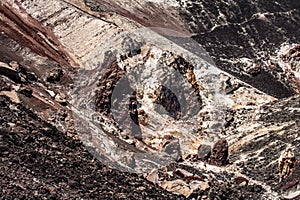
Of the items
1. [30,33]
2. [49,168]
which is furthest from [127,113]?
[49,168]

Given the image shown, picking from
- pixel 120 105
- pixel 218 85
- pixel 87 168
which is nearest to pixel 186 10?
pixel 218 85

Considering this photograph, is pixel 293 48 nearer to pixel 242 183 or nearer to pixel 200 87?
pixel 200 87

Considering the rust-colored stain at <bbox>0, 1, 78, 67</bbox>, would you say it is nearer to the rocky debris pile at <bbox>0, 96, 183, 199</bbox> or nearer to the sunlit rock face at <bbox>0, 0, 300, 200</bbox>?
the sunlit rock face at <bbox>0, 0, 300, 200</bbox>

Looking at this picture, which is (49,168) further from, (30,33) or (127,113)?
(30,33)

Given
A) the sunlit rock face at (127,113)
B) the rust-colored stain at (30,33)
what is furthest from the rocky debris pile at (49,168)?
the rust-colored stain at (30,33)

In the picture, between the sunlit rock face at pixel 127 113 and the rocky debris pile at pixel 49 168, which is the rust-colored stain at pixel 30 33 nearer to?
the sunlit rock face at pixel 127 113

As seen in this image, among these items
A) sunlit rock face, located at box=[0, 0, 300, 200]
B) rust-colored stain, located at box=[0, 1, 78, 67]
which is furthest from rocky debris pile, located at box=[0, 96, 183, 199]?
rust-colored stain, located at box=[0, 1, 78, 67]

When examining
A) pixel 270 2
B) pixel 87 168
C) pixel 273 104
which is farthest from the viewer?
pixel 270 2
